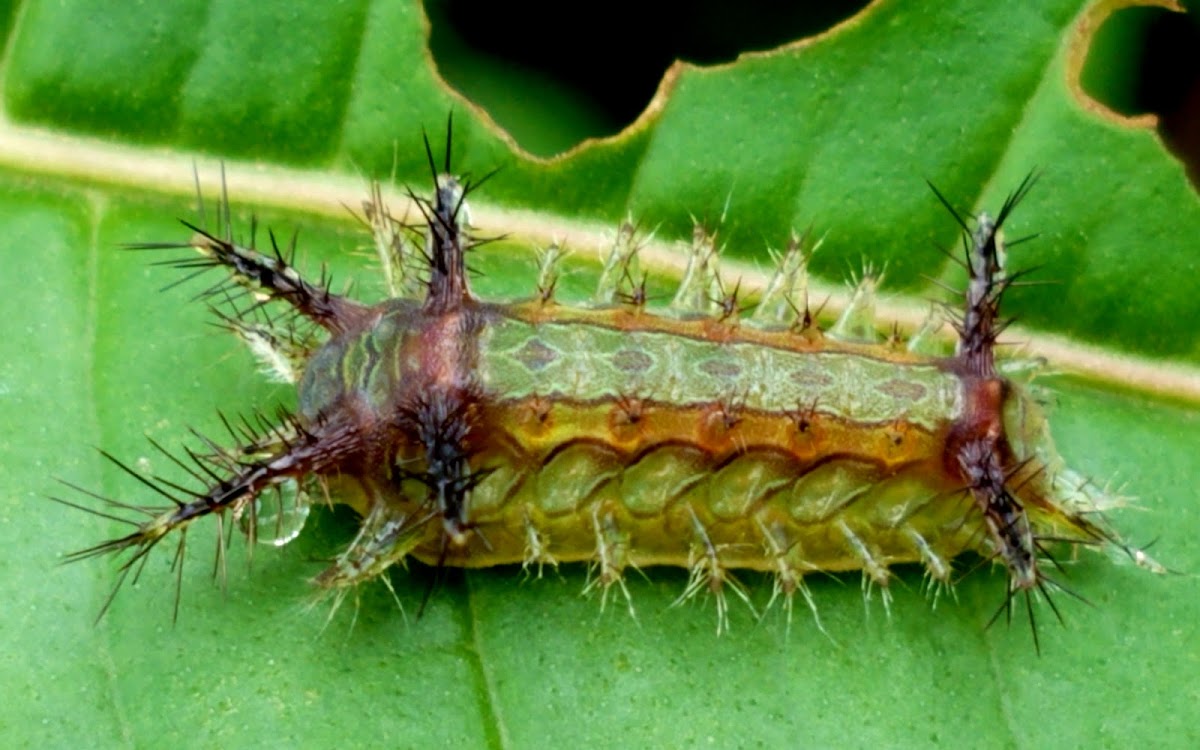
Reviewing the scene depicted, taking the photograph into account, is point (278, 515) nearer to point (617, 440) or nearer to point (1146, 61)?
point (617, 440)

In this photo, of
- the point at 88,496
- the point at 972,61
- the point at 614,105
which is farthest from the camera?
the point at 614,105

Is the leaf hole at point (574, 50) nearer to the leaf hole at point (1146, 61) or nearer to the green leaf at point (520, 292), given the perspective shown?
the green leaf at point (520, 292)

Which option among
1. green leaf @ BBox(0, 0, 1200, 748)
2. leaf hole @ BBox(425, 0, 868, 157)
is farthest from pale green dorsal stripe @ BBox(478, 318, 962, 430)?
leaf hole @ BBox(425, 0, 868, 157)

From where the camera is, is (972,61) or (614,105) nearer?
(972,61)

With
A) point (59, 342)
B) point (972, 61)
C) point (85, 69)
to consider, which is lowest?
point (59, 342)

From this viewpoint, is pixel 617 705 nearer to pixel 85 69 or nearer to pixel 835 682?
pixel 835 682

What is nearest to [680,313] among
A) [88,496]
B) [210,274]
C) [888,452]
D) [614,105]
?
[888,452]

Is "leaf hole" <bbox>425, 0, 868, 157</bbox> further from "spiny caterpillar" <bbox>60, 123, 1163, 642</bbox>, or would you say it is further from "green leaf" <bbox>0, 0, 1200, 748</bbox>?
"spiny caterpillar" <bbox>60, 123, 1163, 642</bbox>
